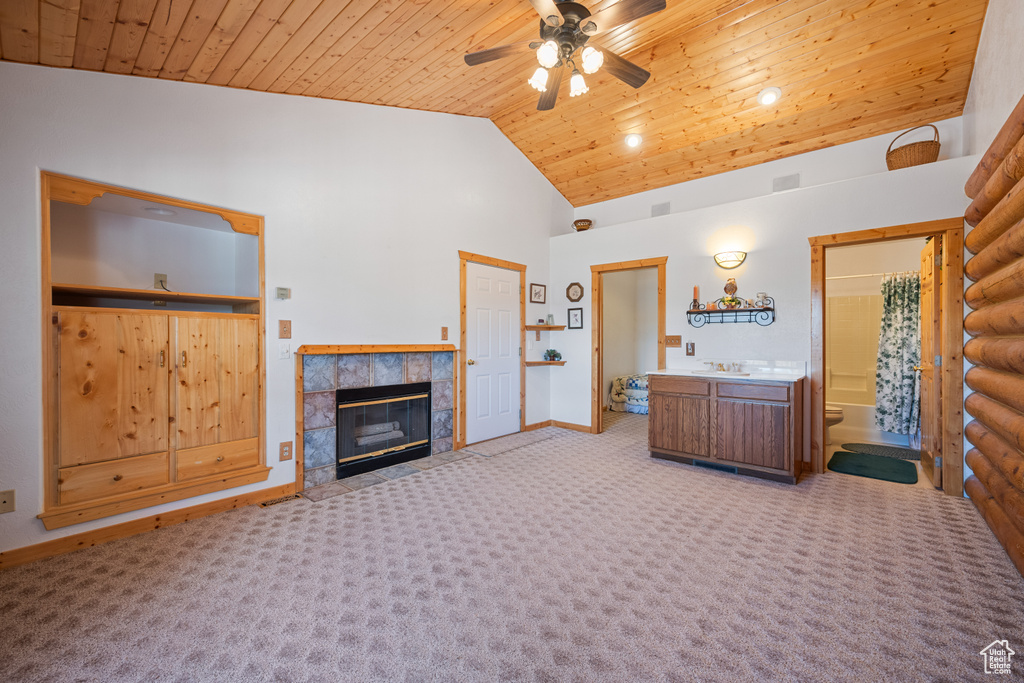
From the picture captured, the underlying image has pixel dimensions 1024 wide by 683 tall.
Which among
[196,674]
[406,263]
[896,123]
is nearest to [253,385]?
[406,263]

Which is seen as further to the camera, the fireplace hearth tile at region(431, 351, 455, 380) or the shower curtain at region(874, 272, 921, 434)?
the shower curtain at region(874, 272, 921, 434)

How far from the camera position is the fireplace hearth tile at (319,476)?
11.6 ft

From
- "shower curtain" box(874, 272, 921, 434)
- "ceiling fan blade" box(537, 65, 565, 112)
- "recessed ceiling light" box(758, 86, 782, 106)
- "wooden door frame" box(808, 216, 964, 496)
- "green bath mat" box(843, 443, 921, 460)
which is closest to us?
"ceiling fan blade" box(537, 65, 565, 112)

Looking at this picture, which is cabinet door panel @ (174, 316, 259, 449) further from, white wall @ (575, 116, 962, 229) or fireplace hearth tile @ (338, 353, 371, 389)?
white wall @ (575, 116, 962, 229)

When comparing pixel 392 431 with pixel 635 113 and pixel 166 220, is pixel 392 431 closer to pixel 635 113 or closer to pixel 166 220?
pixel 166 220

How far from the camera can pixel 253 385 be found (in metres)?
3.26

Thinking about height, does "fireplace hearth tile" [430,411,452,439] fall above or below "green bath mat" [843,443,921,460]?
above

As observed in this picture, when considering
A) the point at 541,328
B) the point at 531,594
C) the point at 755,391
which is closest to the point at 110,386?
the point at 531,594

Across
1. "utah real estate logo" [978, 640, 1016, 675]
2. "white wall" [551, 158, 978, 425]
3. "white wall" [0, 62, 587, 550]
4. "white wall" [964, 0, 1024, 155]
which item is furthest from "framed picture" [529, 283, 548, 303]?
"utah real estate logo" [978, 640, 1016, 675]

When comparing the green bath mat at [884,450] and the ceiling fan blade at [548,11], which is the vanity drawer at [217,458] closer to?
the ceiling fan blade at [548,11]

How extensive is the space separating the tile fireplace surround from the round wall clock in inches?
86.8

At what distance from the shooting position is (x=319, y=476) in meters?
3.62

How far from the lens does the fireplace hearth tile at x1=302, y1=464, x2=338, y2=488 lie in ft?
11.6

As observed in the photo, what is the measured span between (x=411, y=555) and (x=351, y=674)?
2.92ft
